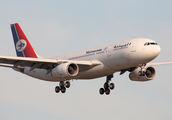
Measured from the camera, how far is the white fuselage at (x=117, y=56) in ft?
139

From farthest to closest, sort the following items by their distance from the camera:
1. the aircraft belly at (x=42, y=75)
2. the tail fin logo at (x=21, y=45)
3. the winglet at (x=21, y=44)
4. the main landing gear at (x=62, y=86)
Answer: the tail fin logo at (x=21, y=45) < the winglet at (x=21, y=44) < the aircraft belly at (x=42, y=75) < the main landing gear at (x=62, y=86)

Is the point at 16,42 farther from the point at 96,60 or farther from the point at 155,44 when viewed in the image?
the point at 155,44

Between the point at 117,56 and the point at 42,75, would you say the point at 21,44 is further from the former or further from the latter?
the point at 117,56

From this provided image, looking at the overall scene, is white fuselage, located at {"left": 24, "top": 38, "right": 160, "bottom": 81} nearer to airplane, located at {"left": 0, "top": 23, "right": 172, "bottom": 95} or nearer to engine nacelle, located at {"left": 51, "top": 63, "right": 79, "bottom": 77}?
airplane, located at {"left": 0, "top": 23, "right": 172, "bottom": 95}

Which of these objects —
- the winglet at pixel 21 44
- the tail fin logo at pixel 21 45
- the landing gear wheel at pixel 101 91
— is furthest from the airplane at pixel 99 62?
the tail fin logo at pixel 21 45

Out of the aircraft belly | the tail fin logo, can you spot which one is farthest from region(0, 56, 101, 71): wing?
the tail fin logo

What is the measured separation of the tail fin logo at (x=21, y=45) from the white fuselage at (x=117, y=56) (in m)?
10.4

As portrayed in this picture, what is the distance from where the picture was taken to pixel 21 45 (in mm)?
56875

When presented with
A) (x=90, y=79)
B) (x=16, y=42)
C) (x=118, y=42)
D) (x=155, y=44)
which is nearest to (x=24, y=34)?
(x=16, y=42)

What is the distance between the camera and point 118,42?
45156 millimetres

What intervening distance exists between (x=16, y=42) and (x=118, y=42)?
1882 centimetres

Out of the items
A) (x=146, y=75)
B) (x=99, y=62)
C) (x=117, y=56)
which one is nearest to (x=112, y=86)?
(x=146, y=75)

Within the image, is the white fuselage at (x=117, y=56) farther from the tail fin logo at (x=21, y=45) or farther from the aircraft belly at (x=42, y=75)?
the tail fin logo at (x=21, y=45)

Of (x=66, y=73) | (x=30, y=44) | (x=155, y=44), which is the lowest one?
(x=66, y=73)
